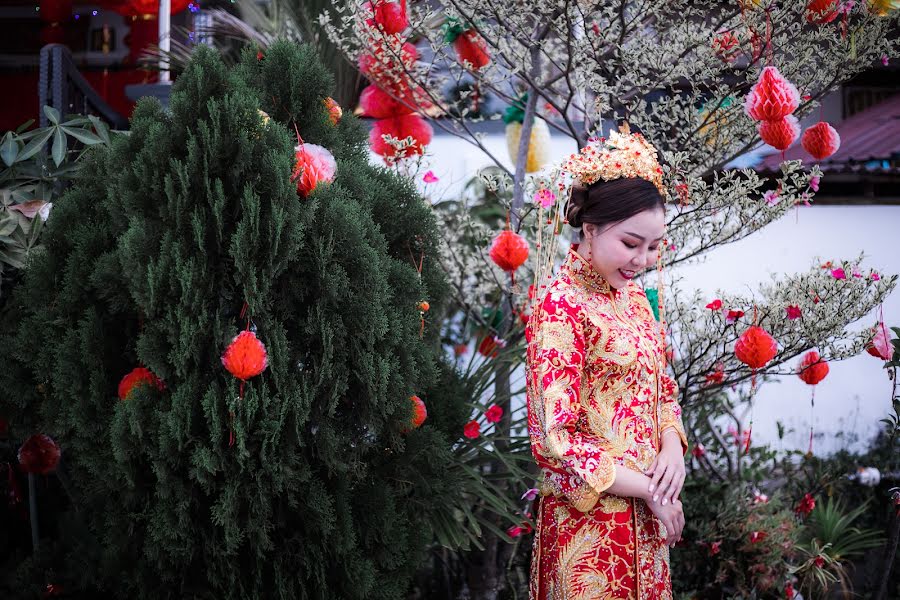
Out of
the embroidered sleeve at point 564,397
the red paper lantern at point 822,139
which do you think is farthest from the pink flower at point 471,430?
the red paper lantern at point 822,139

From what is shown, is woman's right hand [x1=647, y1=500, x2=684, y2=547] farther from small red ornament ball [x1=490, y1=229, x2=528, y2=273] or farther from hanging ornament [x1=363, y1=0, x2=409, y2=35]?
hanging ornament [x1=363, y1=0, x2=409, y2=35]

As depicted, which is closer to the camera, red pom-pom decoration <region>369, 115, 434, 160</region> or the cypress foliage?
the cypress foliage

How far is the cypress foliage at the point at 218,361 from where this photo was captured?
2086 millimetres

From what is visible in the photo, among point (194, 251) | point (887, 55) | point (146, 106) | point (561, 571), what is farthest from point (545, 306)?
point (887, 55)

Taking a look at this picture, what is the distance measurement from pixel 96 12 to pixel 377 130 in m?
3.25

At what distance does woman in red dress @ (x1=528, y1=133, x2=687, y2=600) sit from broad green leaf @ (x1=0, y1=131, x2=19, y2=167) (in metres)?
1.94

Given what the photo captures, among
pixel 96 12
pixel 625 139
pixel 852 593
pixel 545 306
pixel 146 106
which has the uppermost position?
pixel 96 12

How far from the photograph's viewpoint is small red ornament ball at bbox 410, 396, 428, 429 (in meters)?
2.40

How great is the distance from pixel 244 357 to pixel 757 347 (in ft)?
6.40

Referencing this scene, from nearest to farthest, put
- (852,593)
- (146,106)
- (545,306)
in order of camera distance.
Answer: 1. (545,306)
2. (146,106)
3. (852,593)

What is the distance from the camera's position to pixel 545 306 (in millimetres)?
2025

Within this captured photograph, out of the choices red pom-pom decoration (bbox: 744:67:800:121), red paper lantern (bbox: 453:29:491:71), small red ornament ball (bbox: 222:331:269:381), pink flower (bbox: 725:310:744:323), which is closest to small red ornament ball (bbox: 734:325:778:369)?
pink flower (bbox: 725:310:744:323)

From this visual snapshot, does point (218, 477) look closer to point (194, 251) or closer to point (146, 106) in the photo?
point (194, 251)

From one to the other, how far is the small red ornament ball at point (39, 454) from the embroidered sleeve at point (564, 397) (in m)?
1.61
